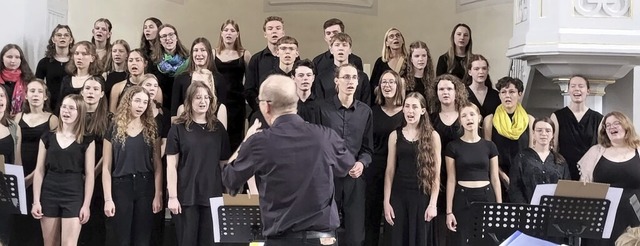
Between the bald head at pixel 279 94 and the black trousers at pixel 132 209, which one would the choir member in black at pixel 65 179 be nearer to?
the black trousers at pixel 132 209

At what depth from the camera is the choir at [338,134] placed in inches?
221

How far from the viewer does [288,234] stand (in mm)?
3609

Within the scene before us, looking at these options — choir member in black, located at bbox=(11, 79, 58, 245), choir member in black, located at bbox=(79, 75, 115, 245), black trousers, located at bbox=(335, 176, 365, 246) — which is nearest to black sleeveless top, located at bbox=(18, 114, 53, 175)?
choir member in black, located at bbox=(11, 79, 58, 245)

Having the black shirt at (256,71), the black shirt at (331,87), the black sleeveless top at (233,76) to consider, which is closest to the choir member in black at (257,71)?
the black shirt at (256,71)

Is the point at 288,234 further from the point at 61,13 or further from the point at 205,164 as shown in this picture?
the point at 61,13

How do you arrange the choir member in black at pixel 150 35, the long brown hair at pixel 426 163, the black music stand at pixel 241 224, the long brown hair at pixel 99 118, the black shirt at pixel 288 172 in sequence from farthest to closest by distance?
the choir member in black at pixel 150 35 → the long brown hair at pixel 99 118 → the long brown hair at pixel 426 163 → the black music stand at pixel 241 224 → the black shirt at pixel 288 172

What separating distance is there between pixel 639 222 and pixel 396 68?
201cm

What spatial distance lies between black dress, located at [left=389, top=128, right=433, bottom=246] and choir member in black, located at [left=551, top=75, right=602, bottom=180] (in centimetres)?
105

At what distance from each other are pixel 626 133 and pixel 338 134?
6.02 ft

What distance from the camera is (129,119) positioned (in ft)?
18.7

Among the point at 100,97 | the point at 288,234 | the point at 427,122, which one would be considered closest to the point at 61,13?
the point at 100,97

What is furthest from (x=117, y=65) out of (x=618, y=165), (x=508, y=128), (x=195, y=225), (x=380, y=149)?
(x=618, y=165)

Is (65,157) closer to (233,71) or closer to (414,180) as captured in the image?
(233,71)

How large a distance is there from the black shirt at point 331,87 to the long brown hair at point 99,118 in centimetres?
141
